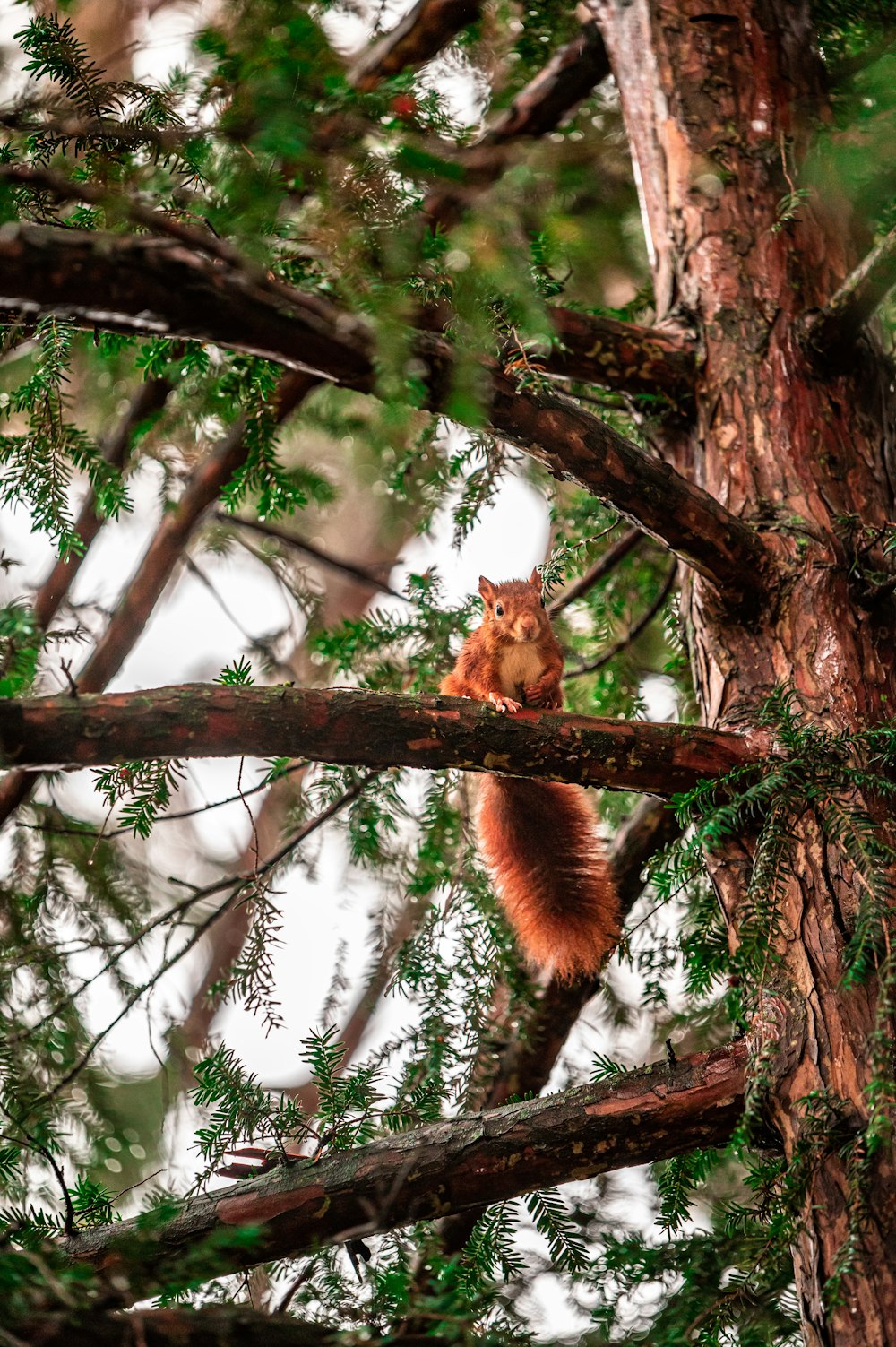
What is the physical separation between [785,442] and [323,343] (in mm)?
948

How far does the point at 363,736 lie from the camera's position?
151 cm

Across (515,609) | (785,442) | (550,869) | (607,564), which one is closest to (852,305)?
(785,442)

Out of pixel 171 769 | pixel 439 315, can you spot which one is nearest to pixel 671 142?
pixel 439 315

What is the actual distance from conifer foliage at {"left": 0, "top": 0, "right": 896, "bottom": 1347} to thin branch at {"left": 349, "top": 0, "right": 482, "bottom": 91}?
11 mm

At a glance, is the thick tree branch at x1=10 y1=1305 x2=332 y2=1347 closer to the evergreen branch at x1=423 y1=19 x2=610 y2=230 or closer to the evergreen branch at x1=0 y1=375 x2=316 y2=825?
the evergreen branch at x1=0 y1=375 x2=316 y2=825

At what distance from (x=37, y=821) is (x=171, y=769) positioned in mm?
917

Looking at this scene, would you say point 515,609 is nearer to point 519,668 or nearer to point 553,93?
point 519,668

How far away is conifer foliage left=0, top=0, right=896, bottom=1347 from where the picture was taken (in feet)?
4.23

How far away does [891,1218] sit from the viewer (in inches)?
54.5

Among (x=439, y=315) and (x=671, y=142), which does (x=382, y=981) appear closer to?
(x=439, y=315)

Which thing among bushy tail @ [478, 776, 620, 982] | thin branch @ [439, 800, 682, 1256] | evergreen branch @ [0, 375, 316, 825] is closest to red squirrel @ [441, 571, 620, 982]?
bushy tail @ [478, 776, 620, 982]

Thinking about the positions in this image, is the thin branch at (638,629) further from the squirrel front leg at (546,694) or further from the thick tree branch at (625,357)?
the thick tree branch at (625,357)

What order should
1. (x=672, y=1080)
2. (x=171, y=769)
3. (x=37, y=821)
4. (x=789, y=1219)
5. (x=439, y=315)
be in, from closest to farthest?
(x=789, y=1219) → (x=672, y=1080) → (x=171, y=769) → (x=439, y=315) → (x=37, y=821)

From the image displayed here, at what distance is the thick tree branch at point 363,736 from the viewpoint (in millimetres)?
1342
